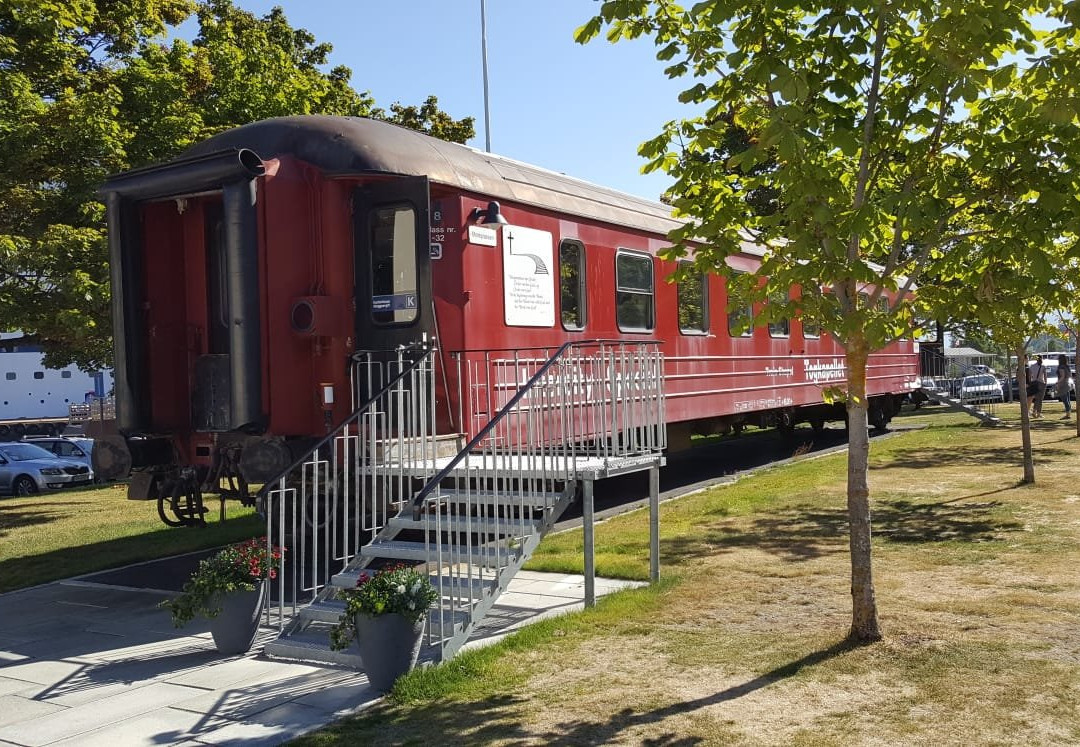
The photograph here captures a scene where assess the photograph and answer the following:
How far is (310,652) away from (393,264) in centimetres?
360

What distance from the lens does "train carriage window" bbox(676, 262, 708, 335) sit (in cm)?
1341

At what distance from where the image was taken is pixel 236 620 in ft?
22.5

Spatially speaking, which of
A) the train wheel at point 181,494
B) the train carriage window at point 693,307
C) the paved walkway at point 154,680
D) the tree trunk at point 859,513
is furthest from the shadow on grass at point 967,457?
the train wheel at point 181,494

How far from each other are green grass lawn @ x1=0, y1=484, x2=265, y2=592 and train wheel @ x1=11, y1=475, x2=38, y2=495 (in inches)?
171

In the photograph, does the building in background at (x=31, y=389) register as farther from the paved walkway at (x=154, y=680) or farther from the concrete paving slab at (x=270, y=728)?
the concrete paving slab at (x=270, y=728)

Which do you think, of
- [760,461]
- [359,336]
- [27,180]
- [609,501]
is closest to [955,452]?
[760,461]

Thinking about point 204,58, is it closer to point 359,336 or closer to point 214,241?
point 214,241

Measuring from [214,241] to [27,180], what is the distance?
6.21 metres

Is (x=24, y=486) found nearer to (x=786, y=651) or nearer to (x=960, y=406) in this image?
(x=786, y=651)

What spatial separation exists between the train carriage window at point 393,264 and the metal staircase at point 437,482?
0.39 m

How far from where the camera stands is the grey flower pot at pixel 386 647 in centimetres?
583

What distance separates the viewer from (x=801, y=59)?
5.98 meters

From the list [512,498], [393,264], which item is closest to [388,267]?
[393,264]

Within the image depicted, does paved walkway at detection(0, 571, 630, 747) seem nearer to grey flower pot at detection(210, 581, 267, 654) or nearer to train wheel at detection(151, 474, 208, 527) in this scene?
grey flower pot at detection(210, 581, 267, 654)
